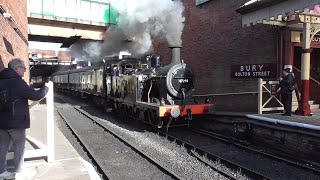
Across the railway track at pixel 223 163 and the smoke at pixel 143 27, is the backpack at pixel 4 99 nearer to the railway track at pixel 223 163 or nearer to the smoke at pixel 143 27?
the railway track at pixel 223 163

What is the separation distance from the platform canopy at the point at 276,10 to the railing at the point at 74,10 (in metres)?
12.0

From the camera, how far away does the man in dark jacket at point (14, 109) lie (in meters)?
3.76

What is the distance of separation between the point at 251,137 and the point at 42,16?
14.2 metres

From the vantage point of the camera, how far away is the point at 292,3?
753 cm

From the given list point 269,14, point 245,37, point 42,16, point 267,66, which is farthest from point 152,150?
point 42,16

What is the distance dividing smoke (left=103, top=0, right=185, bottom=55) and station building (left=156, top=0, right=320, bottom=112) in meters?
1.50

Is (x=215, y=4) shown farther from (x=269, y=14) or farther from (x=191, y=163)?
(x=191, y=163)

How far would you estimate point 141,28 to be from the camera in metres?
15.1

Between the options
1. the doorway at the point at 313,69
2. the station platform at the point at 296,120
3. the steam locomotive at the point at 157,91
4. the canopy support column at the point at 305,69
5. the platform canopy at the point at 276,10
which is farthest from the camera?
the doorway at the point at 313,69

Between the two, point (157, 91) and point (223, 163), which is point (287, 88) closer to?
point (223, 163)

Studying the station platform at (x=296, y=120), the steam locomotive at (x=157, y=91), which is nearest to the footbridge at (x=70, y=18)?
the steam locomotive at (x=157, y=91)

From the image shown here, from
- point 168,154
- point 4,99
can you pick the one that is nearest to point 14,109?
point 4,99

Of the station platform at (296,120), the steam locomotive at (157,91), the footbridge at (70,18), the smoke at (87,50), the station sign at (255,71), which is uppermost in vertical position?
the footbridge at (70,18)

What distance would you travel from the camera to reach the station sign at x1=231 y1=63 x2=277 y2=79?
1081 centimetres
